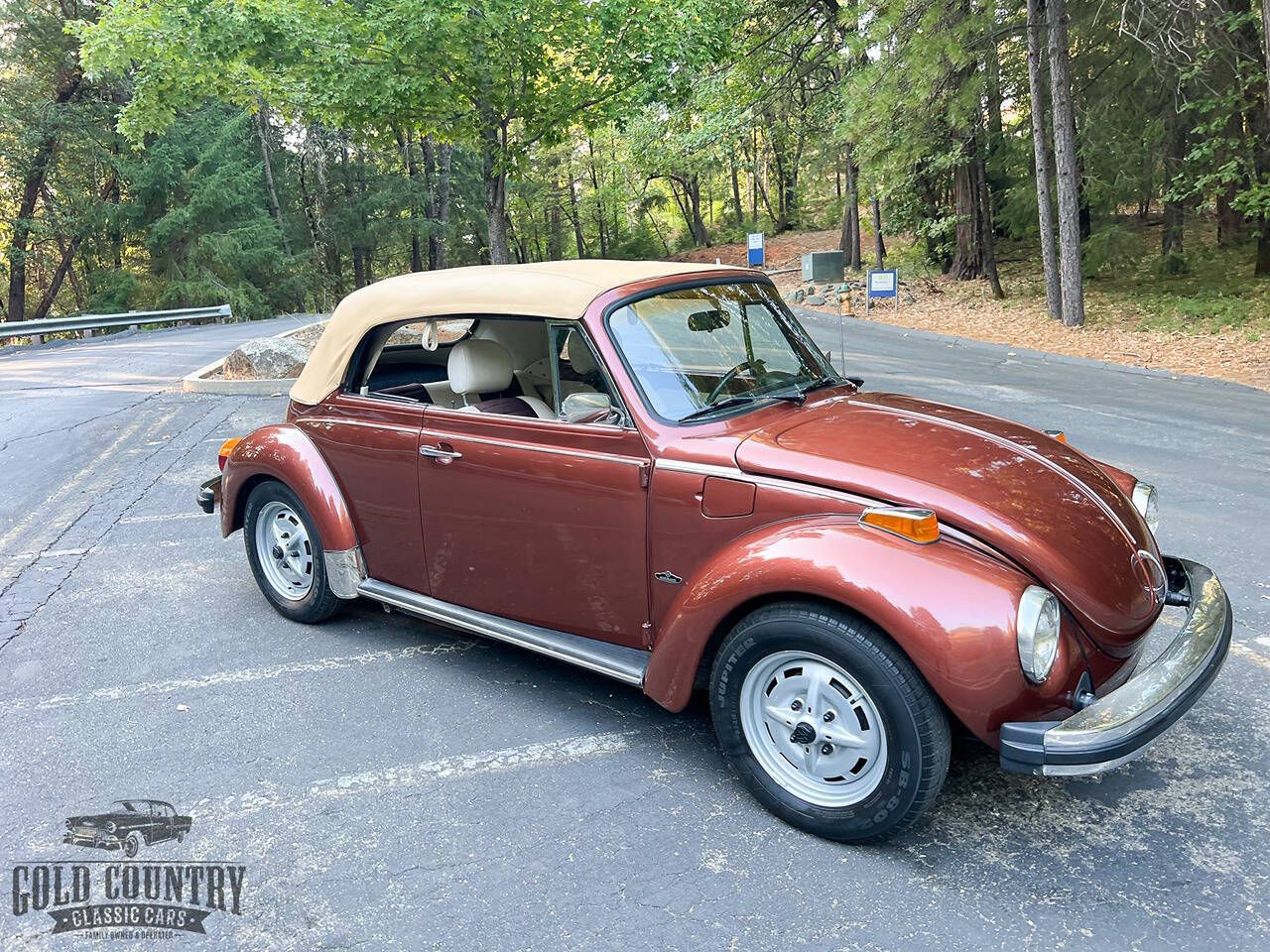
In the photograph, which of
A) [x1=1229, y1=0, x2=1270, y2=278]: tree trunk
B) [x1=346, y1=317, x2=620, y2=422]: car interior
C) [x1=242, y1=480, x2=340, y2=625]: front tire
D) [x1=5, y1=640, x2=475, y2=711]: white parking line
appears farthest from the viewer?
[x1=1229, y1=0, x2=1270, y2=278]: tree trunk

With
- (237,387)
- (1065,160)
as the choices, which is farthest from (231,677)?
(1065,160)

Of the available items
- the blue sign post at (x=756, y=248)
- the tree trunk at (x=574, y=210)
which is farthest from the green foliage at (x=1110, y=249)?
the tree trunk at (x=574, y=210)

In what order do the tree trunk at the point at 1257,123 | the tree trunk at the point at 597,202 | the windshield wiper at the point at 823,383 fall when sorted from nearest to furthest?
the windshield wiper at the point at 823,383, the tree trunk at the point at 1257,123, the tree trunk at the point at 597,202

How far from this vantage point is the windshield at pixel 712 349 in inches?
138

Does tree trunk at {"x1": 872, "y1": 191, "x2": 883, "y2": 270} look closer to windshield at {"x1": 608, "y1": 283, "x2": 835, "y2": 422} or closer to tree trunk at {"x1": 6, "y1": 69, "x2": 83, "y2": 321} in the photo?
windshield at {"x1": 608, "y1": 283, "x2": 835, "y2": 422}

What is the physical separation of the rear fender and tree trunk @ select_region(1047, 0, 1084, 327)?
1483cm

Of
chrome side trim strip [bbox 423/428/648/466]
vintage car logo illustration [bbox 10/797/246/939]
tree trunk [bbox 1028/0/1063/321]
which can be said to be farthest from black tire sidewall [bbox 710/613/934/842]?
tree trunk [bbox 1028/0/1063/321]

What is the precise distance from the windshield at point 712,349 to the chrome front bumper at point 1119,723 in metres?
1.61

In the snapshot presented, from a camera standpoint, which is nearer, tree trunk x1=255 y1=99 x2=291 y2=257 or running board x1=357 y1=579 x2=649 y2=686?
running board x1=357 y1=579 x2=649 y2=686

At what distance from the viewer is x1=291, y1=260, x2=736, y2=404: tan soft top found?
3.69 metres

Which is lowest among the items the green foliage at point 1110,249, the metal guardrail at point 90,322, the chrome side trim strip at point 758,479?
the chrome side trim strip at point 758,479

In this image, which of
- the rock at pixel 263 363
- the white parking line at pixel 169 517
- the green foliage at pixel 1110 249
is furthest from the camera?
the green foliage at pixel 1110 249

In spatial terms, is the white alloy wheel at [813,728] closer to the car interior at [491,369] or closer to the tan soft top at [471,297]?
the car interior at [491,369]

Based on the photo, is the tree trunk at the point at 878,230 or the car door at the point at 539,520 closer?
the car door at the point at 539,520
